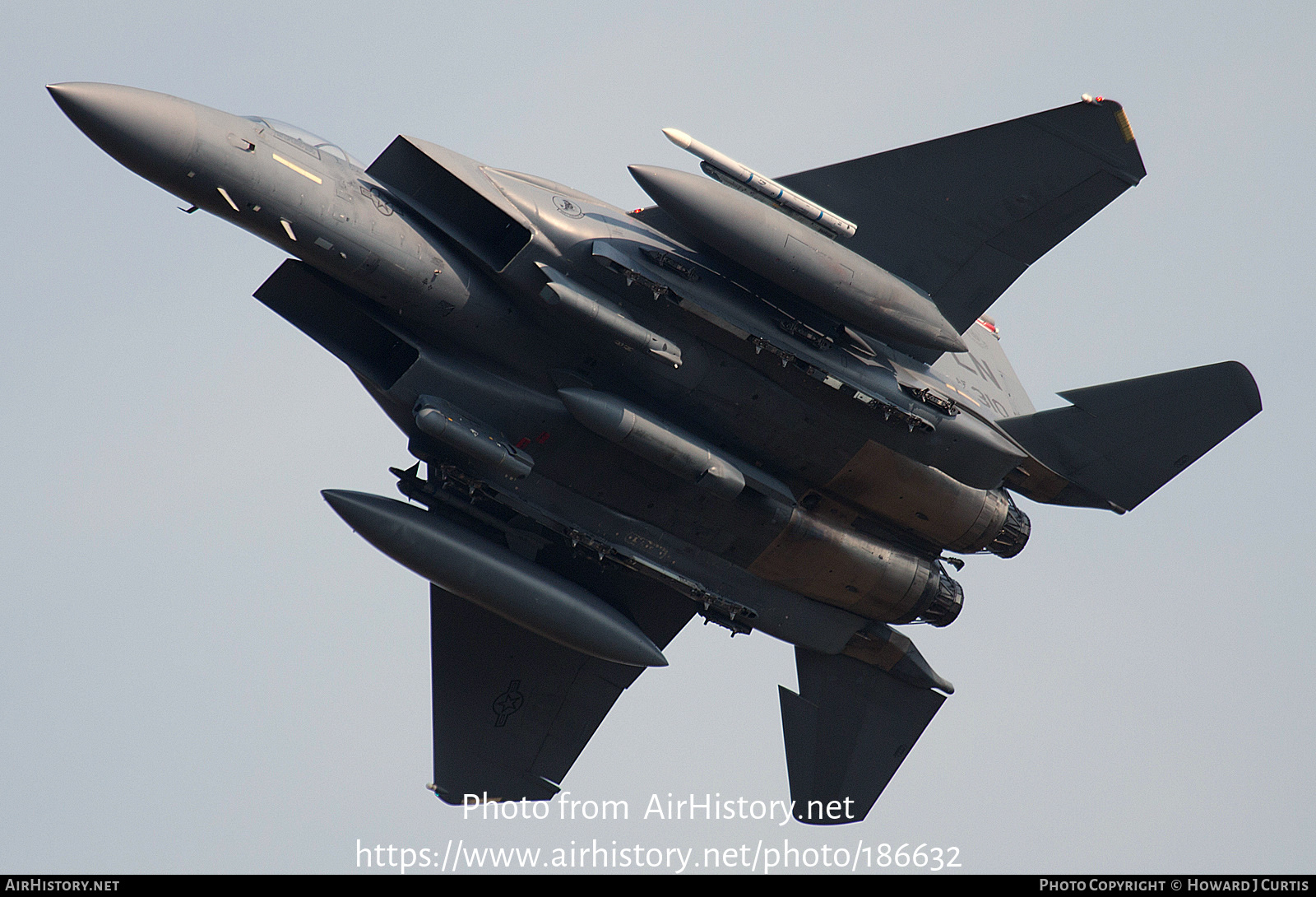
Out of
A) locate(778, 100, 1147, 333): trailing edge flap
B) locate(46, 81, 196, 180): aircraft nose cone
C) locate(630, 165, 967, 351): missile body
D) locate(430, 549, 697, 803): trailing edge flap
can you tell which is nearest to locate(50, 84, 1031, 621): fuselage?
locate(46, 81, 196, 180): aircraft nose cone

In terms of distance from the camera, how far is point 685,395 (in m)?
14.7

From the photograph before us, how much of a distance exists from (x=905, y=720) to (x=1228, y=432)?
17.6 feet

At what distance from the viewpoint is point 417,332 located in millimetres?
14250

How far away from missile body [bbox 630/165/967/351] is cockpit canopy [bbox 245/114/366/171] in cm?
297

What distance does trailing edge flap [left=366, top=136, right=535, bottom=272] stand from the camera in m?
13.9

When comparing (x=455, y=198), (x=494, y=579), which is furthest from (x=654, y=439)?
(x=455, y=198)

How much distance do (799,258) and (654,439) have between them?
2.36 meters

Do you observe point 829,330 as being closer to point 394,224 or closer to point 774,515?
point 774,515

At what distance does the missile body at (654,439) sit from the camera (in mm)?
14070

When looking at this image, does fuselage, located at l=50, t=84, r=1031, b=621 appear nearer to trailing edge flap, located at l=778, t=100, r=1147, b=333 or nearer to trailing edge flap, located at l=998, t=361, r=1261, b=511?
trailing edge flap, located at l=998, t=361, r=1261, b=511

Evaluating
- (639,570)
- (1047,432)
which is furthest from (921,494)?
(639,570)

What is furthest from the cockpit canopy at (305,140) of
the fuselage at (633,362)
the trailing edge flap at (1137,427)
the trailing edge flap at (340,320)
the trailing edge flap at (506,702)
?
the trailing edge flap at (1137,427)

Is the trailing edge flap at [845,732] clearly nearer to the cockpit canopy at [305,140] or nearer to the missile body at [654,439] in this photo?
the missile body at [654,439]

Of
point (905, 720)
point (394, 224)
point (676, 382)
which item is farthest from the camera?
point (905, 720)
